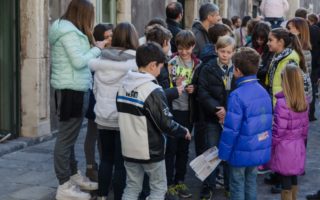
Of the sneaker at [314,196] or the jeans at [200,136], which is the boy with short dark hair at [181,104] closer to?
the jeans at [200,136]

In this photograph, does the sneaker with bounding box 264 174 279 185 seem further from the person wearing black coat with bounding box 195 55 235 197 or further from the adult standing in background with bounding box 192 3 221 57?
the adult standing in background with bounding box 192 3 221 57

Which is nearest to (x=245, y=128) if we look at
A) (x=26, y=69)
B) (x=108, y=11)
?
(x=26, y=69)

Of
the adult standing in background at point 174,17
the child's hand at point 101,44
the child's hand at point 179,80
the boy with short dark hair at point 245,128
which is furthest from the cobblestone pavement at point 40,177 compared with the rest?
the adult standing in background at point 174,17

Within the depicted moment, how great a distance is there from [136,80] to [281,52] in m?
2.59

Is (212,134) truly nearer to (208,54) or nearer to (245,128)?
(208,54)

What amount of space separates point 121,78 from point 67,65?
2.01 feet

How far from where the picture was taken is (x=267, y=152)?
209 inches

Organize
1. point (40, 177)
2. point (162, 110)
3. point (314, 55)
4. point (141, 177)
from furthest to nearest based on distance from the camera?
point (314, 55), point (40, 177), point (141, 177), point (162, 110)

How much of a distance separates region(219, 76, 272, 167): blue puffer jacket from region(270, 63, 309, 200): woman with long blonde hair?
254 mm

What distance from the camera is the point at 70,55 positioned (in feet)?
18.4

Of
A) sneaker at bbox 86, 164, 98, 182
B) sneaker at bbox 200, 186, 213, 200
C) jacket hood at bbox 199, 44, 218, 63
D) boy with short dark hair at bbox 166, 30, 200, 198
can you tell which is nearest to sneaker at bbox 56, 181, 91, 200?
sneaker at bbox 86, 164, 98, 182

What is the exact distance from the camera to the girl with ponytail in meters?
6.76

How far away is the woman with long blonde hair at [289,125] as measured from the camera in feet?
17.9

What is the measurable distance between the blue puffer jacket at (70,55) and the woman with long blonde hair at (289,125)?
1.73 meters
